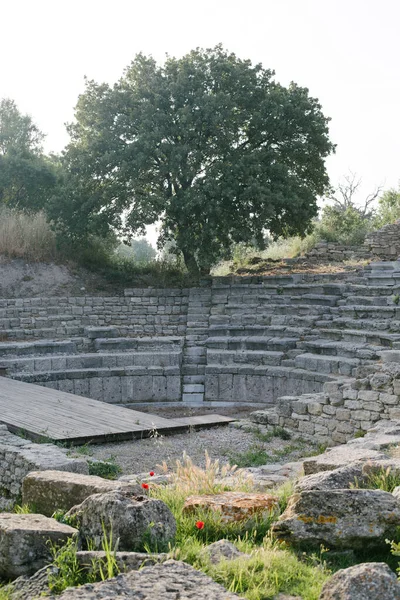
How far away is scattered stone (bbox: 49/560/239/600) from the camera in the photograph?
3498mm

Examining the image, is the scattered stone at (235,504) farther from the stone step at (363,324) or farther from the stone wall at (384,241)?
the stone wall at (384,241)

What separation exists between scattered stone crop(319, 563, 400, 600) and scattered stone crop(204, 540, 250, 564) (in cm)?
95

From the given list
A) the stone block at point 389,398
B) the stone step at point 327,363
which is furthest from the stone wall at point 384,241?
the stone block at point 389,398

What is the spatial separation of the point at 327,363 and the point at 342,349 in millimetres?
501

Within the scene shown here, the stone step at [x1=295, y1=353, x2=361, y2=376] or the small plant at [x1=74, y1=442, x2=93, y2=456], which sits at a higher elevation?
the stone step at [x1=295, y1=353, x2=361, y2=376]

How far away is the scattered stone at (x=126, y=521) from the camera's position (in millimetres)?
4320

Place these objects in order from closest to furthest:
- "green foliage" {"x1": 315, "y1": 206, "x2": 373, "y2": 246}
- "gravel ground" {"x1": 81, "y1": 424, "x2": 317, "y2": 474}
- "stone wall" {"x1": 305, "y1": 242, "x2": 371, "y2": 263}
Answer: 1. "gravel ground" {"x1": 81, "y1": 424, "x2": 317, "y2": 474}
2. "stone wall" {"x1": 305, "y1": 242, "x2": 371, "y2": 263}
3. "green foliage" {"x1": 315, "y1": 206, "x2": 373, "y2": 246}

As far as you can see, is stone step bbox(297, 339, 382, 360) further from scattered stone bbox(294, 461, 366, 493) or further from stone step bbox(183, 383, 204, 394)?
scattered stone bbox(294, 461, 366, 493)

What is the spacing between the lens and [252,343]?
1614 centimetres

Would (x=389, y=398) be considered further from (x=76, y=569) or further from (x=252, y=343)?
(x=76, y=569)

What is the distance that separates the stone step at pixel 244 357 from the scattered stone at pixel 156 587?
11.7 m

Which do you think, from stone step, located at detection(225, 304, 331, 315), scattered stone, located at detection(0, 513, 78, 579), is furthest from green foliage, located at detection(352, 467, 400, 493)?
stone step, located at detection(225, 304, 331, 315)

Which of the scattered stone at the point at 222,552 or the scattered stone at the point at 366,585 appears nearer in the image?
the scattered stone at the point at 366,585

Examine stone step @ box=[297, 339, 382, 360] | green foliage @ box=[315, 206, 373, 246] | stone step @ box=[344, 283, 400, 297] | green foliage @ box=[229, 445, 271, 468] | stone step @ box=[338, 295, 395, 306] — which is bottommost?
green foliage @ box=[229, 445, 271, 468]
